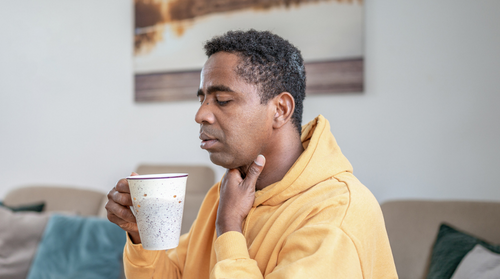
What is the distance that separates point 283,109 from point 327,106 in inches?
52.7

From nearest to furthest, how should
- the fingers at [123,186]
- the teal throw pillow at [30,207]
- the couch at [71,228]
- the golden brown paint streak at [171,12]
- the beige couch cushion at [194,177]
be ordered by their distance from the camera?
1. the fingers at [123,186]
2. the couch at [71,228]
3. the beige couch cushion at [194,177]
4. the teal throw pillow at [30,207]
5. the golden brown paint streak at [171,12]

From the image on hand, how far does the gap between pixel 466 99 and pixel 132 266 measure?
5.88 feet

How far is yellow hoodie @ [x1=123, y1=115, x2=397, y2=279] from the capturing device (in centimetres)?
68

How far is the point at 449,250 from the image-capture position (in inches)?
57.2

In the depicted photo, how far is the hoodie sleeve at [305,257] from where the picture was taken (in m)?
0.66

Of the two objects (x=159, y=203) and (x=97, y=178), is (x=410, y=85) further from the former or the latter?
(x=97, y=178)

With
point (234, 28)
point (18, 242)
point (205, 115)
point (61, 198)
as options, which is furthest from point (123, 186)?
point (61, 198)

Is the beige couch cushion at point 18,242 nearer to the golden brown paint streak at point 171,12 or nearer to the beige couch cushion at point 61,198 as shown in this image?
the beige couch cushion at point 61,198

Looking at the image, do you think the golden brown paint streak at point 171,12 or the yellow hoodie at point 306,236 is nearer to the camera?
the yellow hoodie at point 306,236

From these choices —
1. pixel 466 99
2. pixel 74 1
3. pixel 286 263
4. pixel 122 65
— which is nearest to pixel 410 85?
pixel 466 99

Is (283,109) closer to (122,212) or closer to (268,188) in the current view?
(268,188)

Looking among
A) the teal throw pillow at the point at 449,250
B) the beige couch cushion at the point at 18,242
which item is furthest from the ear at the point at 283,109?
the beige couch cushion at the point at 18,242

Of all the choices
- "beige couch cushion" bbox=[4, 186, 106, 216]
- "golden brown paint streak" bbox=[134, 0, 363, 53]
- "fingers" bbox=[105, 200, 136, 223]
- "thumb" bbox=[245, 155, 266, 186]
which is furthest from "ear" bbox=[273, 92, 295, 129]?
"beige couch cushion" bbox=[4, 186, 106, 216]

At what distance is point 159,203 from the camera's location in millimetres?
741
